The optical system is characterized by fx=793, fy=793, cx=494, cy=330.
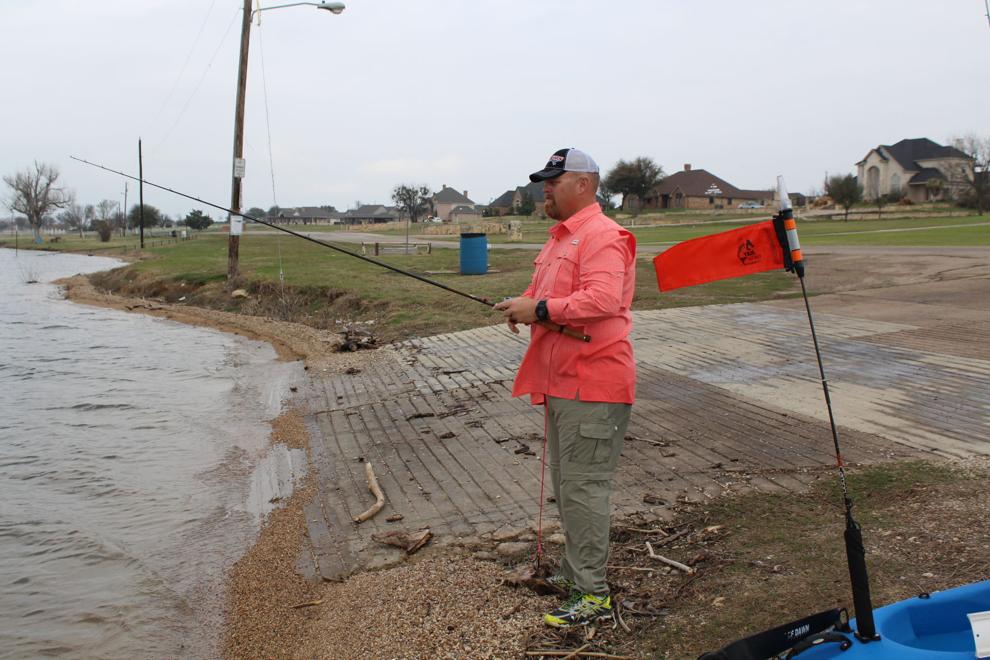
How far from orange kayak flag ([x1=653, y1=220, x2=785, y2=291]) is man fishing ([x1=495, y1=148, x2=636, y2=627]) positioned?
0.20 meters

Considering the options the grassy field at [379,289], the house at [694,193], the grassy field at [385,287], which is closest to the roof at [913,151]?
the house at [694,193]

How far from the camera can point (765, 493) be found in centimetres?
525

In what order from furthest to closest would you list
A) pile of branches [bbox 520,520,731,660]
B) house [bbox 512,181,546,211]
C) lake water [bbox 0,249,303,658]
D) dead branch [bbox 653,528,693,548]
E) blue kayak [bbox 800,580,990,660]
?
Result: house [bbox 512,181,546,211] → lake water [bbox 0,249,303,658] → dead branch [bbox 653,528,693,548] → pile of branches [bbox 520,520,731,660] → blue kayak [bbox 800,580,990,660]

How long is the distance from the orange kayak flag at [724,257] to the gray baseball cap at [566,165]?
56 cm

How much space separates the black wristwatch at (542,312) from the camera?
362 centimetres

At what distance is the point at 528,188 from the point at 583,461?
8865 centimetres

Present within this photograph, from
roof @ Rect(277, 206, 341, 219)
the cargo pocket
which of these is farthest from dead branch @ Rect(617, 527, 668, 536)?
roof @ Rect(277, 206, 341, 219)

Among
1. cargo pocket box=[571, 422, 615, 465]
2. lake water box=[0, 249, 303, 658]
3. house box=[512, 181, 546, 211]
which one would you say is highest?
house box=[512, 181, 546, 211]

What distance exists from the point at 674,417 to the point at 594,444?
3874mm

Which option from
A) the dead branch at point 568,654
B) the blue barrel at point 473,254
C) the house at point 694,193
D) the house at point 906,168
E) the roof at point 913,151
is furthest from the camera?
the house at point 694,193

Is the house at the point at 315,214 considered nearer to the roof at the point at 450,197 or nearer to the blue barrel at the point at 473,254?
the roof at the point at 450,197

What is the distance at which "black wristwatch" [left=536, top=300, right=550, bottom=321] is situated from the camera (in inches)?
142

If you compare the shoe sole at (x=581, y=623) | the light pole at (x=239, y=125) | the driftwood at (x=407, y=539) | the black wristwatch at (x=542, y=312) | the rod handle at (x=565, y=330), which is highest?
the light pole at (x=239, y=125)

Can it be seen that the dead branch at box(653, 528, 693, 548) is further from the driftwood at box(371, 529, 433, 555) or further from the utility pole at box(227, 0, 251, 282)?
the utility pole at box(227, 0, 251, 282)
